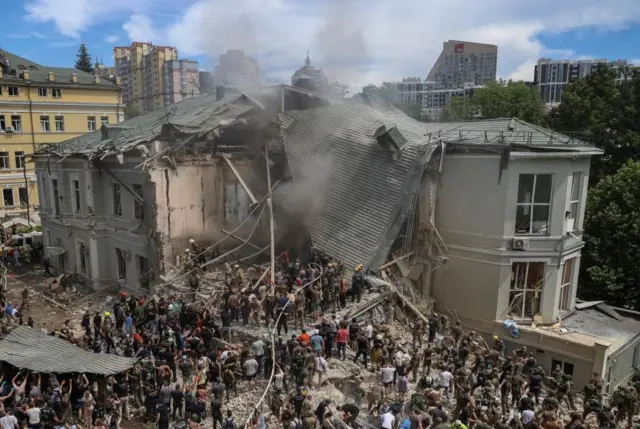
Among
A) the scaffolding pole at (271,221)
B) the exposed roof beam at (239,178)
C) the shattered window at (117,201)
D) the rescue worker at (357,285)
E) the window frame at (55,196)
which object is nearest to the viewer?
the rescue worker at (357,285)

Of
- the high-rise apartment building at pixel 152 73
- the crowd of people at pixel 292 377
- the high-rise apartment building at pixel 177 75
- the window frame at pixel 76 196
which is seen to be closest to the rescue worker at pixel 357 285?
the crowd of people at pixel 292 377

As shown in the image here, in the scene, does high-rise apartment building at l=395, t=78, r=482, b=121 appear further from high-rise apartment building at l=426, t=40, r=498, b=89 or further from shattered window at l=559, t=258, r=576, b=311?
shattered window at l=559, t=258, r=576, b=311

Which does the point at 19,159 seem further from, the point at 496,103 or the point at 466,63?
the point at 466,63

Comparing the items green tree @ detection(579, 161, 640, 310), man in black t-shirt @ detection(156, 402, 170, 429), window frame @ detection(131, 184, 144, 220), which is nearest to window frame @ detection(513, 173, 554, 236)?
green tree @ detection(579, 161, 640, 310)

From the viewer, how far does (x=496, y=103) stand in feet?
162

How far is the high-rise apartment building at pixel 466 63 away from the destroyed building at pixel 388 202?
72.9 m

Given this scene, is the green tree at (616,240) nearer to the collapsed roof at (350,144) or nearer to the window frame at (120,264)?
the collapsed roof at (350,144)

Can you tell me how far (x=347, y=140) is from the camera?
2364cm

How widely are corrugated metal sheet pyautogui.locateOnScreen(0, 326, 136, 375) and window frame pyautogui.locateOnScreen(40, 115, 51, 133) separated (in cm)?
3671

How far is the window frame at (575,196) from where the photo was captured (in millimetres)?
20844

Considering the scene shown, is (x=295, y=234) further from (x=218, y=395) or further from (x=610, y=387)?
(x=610, y=387)

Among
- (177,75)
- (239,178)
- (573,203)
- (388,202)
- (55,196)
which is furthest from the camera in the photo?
(177,75)

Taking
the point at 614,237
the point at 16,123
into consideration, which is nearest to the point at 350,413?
the point at 614,237

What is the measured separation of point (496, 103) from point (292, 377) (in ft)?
137
